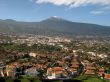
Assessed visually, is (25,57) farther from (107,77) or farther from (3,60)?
(107,77)

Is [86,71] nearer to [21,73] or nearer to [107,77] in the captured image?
[107,77]

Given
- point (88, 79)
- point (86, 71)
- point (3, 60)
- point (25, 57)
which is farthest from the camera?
point (25, 57)

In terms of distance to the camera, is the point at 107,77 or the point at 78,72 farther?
the point at 78,72

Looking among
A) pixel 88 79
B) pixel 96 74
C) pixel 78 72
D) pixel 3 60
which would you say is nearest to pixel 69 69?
pixel 78 72

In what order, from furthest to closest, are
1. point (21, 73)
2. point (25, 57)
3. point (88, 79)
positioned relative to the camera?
point (25, 57) < point (21, 73) < point (88, 79)

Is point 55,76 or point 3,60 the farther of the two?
point 3,60

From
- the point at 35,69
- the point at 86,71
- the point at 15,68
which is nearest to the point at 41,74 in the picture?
the point at 35,69

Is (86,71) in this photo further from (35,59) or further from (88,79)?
(35,59)

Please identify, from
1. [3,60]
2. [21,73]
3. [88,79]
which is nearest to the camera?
[88,79]

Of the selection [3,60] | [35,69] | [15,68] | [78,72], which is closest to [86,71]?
[78,72]
